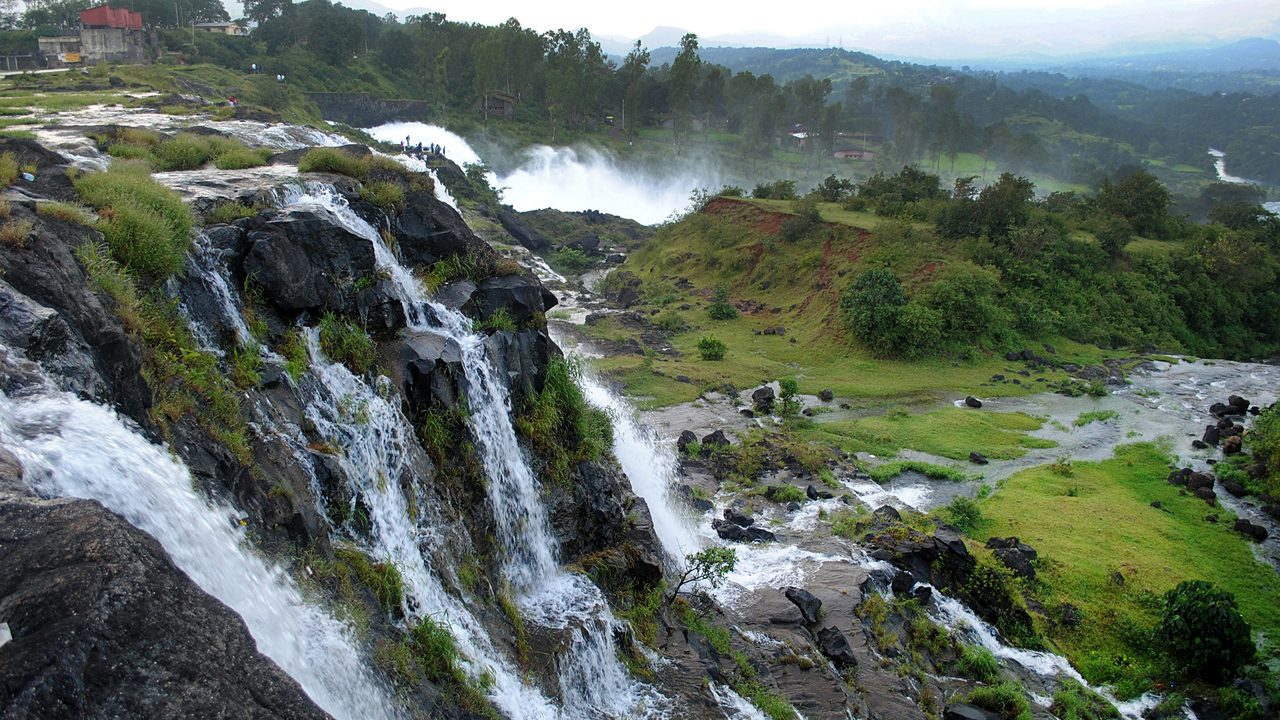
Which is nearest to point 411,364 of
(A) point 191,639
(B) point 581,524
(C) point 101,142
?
(B) point 581,524

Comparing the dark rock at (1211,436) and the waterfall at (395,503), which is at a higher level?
the waterfall at (395,503)

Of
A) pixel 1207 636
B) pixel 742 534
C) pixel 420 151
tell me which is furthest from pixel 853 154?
pixel 1207 636

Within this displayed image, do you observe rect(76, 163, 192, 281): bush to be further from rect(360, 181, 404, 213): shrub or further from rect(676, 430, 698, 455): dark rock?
rect(676, 430, 698, 455): dark rock

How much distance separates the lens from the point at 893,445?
2442 cm

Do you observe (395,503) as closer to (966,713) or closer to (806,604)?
(806,604)

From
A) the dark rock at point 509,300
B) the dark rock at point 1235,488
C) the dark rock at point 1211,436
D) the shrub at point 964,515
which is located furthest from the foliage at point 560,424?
the dark rock at point 1211,436

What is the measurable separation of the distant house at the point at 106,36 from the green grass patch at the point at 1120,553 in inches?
2094

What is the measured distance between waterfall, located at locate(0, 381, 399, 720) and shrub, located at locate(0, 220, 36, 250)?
201 cm

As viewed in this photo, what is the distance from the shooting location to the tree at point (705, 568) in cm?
1363

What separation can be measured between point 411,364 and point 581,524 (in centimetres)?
406

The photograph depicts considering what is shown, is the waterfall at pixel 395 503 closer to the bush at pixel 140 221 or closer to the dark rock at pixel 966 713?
the bush at pixel 140 221

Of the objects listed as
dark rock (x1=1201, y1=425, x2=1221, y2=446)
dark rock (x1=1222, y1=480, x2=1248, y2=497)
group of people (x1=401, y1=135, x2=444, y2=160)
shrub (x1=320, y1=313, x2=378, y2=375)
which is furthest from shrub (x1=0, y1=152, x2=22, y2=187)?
group of people (x1=401, y1=135, x2=444, y2=160)

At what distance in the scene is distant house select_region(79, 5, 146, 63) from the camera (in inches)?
1844

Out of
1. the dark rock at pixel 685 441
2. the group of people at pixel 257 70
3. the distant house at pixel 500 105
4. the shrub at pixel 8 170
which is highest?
the group of people at pixel 257 70
